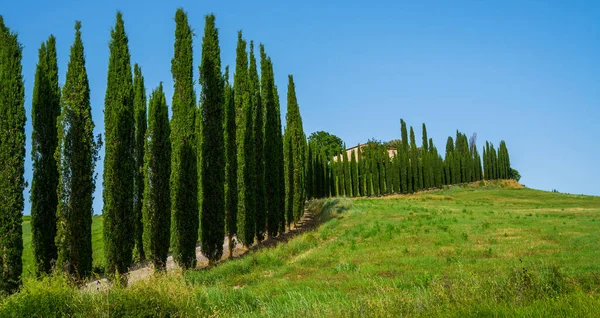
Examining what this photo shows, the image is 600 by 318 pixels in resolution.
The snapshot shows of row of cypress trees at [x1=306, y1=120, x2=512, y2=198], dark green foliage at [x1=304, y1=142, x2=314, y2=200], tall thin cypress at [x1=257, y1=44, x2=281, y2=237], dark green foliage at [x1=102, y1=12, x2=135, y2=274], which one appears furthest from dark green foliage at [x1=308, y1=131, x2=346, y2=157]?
dark green foliage at [x1=102, y1=12, x2=135, y2=274]

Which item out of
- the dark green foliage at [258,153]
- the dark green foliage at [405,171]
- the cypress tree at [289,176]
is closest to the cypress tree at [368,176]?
the dark green foliage at [405,171]

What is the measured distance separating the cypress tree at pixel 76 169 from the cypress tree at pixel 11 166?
1133mm

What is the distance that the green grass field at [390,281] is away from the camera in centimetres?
785

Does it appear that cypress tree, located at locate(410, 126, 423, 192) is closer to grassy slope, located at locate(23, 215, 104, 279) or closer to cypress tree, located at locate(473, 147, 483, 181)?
cypress tree, located at locate(473, 147, 483, 181)

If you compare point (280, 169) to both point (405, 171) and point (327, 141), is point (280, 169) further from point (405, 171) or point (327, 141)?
point (327, 141)

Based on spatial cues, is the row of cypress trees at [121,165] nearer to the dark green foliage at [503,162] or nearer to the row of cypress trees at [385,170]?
the row of cypress trees at [385,170]

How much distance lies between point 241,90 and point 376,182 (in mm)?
42144

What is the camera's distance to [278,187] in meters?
28.0

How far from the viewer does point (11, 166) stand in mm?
15617

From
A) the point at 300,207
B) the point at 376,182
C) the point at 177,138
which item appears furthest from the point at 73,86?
the point at 376,182

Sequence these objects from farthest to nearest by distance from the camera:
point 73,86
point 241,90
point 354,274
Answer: point 241,90
point 73,86
point 354,274

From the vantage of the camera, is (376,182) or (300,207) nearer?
(300,207)

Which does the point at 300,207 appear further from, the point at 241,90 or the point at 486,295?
the point at 486,295

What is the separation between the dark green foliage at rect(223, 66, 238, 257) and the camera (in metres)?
22.0
